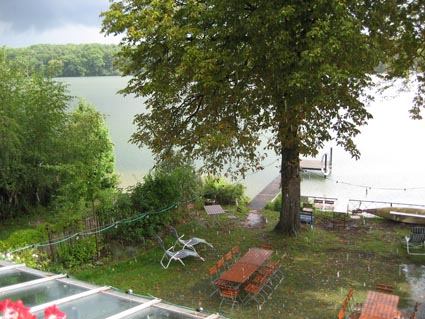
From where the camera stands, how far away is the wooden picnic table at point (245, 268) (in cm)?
868

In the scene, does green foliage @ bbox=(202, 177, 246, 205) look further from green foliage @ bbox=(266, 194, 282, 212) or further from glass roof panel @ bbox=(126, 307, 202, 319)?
glass roof panel @ bbox=(126, 307, 202, 319)

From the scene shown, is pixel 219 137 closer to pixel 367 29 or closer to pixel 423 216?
pixel 367 29

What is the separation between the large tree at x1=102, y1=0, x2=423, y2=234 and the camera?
9.52m

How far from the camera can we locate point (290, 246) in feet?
41.3

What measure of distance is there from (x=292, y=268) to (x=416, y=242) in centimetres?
384

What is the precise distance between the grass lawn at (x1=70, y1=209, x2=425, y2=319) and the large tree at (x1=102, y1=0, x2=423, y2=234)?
1480mm

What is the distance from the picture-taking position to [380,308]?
7.12m

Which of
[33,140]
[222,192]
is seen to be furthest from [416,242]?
[33,140]

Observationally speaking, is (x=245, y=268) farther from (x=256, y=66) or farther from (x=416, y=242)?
(x=416, y=242)

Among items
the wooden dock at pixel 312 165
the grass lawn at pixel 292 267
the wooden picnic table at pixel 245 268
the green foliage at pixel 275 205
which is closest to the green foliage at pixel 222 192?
the green foliage at pixel 275 205

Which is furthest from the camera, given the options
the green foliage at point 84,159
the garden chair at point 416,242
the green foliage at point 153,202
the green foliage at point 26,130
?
the green foliage at point 26,130

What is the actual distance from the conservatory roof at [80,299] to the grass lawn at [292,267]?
13.7 feet

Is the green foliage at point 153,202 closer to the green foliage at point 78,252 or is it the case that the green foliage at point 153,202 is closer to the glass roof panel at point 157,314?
the green foliage at point 78,252

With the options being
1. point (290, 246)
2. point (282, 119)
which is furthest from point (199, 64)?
point (290, 246)
